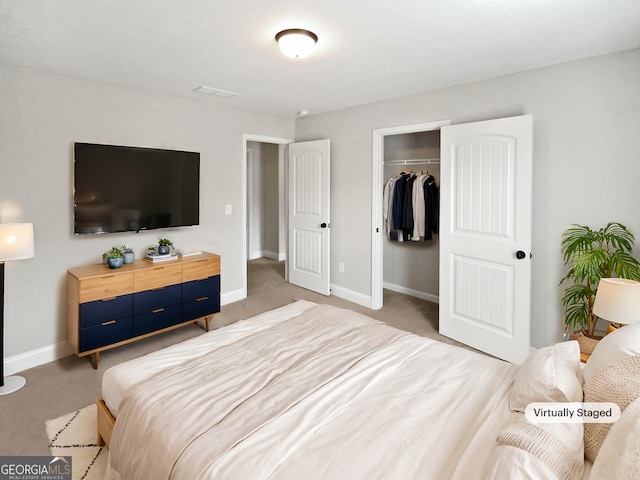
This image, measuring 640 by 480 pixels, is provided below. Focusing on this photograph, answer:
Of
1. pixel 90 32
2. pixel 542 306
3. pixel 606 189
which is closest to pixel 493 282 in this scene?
pixel 542 306

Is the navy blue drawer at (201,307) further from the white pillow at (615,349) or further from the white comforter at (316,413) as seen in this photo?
the white pillow at (615,349)

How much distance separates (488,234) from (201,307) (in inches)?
106

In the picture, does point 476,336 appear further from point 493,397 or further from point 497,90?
point 497,90

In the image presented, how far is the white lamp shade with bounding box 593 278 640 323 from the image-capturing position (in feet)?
5.88

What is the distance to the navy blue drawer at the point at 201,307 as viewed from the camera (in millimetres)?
3373

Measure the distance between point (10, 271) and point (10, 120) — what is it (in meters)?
1.14

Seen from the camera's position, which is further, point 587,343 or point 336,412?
point 587,343

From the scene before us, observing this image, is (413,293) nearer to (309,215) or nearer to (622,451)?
(309,215)

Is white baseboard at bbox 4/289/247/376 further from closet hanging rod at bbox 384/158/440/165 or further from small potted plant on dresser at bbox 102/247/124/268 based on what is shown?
closet hanging rod at bbox 384/158/440/165

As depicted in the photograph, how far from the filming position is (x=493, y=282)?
120 inches

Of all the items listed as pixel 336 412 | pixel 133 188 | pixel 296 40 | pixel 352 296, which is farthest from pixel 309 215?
pixel 336 412

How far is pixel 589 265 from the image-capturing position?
92.7 inches

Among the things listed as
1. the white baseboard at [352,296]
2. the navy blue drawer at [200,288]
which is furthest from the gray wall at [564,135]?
the navy blue drawer at [200,288]

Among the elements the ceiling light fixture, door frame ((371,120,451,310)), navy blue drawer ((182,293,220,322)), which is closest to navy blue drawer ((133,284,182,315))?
navy blue drawer ((182,293,220,322))
